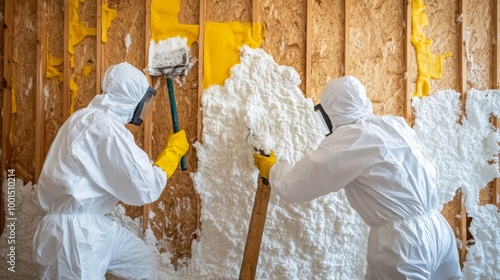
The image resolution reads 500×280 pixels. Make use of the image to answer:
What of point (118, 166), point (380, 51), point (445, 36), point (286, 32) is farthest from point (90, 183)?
point (445, 36)

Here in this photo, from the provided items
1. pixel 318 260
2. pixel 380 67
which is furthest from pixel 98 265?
pixel 380 67

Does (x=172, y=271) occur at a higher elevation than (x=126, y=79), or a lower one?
lower

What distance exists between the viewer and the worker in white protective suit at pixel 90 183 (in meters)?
1.91

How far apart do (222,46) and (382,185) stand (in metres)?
1.55

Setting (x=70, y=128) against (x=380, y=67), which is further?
(x=380, y=67)

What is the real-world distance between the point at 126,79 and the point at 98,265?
1.09 metres

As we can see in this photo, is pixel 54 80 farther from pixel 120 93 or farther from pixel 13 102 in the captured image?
pixel 120 93

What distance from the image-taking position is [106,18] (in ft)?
8.87

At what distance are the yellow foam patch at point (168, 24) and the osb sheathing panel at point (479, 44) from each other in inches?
88.1

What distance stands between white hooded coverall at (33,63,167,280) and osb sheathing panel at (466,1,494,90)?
2.66 m

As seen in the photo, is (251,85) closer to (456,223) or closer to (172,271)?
(172,271)

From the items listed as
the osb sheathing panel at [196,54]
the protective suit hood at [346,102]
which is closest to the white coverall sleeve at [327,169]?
the protective suit hood at [346,102]

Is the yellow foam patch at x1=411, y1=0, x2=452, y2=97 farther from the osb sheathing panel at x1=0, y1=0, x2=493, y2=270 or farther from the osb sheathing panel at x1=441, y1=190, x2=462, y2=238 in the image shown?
the osb sheathing panel at x1=441, y1=190, x2=462, y2=238

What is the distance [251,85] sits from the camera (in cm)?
265
